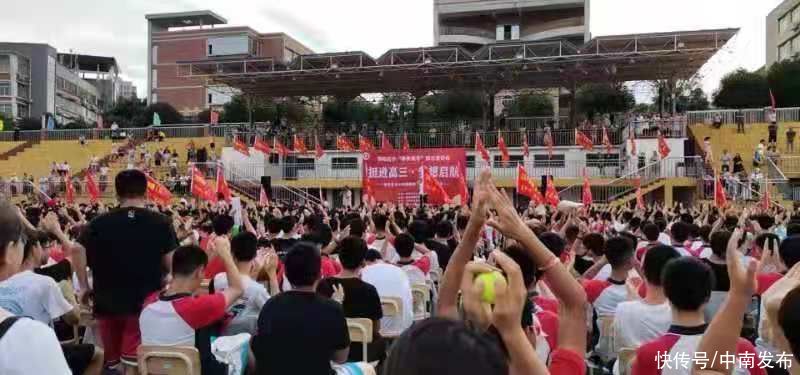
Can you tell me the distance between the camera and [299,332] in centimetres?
406

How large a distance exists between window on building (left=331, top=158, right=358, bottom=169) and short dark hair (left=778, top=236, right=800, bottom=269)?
2982 cm

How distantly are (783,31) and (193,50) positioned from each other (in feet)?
179

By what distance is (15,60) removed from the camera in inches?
2648

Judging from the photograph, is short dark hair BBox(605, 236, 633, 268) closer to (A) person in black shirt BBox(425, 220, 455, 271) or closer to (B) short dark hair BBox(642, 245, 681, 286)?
(B) short dark hair BBox(642, 245, 681, 286)

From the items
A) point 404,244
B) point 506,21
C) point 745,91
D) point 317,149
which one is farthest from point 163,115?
point 404,244

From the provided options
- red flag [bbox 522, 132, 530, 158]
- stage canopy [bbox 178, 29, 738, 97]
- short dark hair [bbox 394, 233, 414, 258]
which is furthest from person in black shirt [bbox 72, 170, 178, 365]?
stage canopy [bbox 178, 29, 738, 97]

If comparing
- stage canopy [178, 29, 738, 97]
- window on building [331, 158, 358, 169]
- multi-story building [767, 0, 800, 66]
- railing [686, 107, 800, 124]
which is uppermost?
multi-story building [767, 0, 800, 66]

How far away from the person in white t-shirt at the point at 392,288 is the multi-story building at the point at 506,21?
4693 centimetres

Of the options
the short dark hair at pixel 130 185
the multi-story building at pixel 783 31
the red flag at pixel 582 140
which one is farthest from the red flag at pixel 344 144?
the multi-story building at pixel 783 31

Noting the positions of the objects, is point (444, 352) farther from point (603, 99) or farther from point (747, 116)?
point (603, 99)

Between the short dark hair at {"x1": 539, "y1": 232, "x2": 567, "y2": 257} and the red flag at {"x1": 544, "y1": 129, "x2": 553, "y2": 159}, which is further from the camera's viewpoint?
the red flag at {"x1": 544, "y1": 129, "x2": 553, "y2": 159}

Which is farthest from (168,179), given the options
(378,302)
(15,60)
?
(15,60)

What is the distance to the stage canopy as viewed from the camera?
3025 cm

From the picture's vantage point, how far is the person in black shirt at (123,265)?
4820mm
